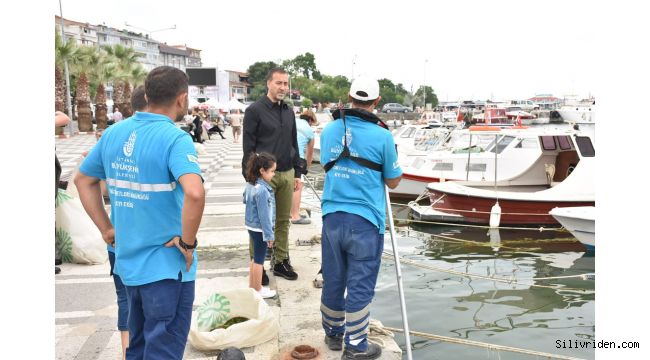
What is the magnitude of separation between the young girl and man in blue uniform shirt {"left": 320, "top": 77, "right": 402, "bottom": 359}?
0.93m

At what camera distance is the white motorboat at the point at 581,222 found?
9.71 m

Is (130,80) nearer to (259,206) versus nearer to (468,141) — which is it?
(468,141)

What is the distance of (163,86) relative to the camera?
108 inches

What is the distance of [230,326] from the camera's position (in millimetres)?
3973

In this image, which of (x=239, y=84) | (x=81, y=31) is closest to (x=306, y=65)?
(x=239, y=84)

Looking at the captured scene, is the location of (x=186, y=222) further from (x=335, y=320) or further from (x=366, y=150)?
(x=335, y=320)

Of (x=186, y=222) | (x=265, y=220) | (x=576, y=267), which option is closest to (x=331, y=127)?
(x=265, y=220)

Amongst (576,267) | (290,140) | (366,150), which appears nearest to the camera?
(366,150)

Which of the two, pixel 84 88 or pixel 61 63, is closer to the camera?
pixel 61 63

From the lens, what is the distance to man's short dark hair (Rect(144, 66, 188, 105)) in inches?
108

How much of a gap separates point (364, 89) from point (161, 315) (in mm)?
1989

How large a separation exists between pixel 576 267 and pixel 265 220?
22.9 ft

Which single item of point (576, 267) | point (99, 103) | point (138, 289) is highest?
point (99, 103)

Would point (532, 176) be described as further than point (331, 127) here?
Yes
